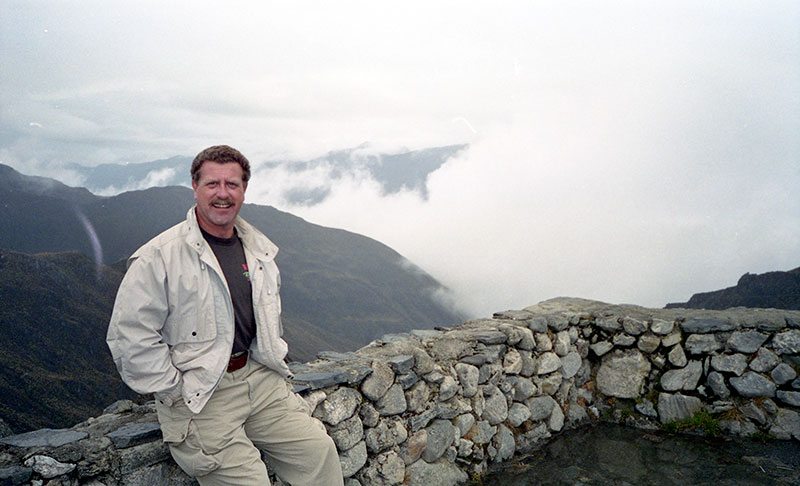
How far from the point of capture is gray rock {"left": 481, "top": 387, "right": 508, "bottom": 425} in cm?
527

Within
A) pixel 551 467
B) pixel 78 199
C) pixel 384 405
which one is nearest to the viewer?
pixel 384 405

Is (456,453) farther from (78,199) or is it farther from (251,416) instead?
(78,199)

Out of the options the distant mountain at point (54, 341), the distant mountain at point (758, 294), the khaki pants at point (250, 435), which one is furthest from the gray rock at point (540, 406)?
the distant mountain at point (758, 294)

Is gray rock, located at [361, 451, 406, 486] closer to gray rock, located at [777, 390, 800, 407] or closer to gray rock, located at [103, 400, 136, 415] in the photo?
gray rock, located at [103, 400, 136, 415]

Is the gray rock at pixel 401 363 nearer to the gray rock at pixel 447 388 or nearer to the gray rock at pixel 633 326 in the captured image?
the gray rock at pixel 447 388

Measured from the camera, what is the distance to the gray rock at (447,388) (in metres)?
4.77

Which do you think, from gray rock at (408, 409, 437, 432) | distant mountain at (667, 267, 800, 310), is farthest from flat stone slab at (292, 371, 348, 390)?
distant mountain at (667, 267, 800, 310)

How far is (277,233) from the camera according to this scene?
1090 inches

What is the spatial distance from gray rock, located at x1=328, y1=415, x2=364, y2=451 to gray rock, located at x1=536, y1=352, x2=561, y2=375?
2672mm

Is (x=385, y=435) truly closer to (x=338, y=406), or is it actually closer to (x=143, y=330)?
(x=338, y=406)

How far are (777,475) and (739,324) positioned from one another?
1.86 meters

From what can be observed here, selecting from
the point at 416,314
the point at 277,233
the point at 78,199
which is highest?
the point at 78,199

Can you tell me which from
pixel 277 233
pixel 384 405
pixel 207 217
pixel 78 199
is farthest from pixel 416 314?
pixel 207 217

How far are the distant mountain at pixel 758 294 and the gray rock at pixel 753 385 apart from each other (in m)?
5.43
